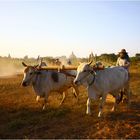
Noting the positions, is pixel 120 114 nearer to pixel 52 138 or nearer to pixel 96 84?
pixel 96 84

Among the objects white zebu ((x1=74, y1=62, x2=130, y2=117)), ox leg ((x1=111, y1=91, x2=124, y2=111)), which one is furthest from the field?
white zebu ((x1=74, y1=62, x2=130, y2=117))

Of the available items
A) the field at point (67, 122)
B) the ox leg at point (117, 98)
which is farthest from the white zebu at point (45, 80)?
the ox leg at point (117, 98)

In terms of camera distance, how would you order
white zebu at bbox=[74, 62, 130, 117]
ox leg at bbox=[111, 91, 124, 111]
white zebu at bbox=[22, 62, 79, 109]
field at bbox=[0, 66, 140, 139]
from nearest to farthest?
1. field at bbox=[0, 66, 140, 139]
2. white zebu at bbox=[74, 62, 130, 117]
3. white zebu at bbox=[22, 62, 79, 109]
4. ox leg at bbox=[111, 91, 124, 111]

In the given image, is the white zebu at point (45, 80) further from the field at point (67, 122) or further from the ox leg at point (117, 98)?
the ox leg at point (117, 98)

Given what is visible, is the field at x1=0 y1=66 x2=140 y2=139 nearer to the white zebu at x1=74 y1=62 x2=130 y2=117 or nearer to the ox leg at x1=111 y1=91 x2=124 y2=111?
the ox leg at x1=111 y1=91 x2=124 y2=111

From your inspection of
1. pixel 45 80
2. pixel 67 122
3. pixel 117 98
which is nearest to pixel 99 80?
pixel 67 122

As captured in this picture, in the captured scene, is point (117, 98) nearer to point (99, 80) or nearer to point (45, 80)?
point (99, 80)

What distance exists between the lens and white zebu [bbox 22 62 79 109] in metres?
10.7

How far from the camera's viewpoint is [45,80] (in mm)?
11227

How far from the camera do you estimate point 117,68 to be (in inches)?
428

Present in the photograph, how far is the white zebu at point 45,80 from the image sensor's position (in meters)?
10.7

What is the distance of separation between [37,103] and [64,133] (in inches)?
174

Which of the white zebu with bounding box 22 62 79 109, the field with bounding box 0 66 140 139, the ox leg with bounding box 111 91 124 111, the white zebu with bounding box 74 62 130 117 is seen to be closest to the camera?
the field with bounding box 0 66 140 139

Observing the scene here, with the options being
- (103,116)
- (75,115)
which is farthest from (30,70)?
(103,116)
